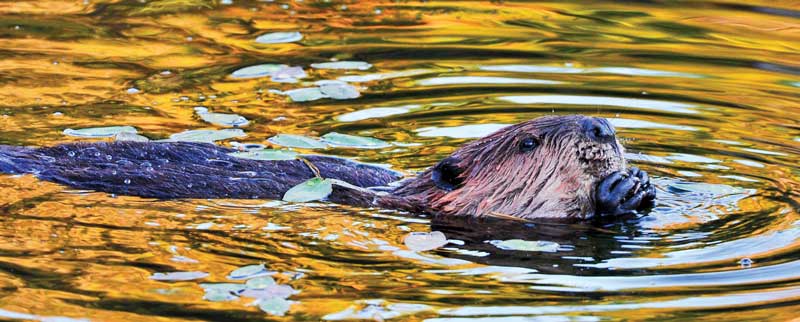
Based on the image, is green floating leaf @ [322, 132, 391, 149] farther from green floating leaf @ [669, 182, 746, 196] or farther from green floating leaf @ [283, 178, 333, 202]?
green floating leaf @ [669, 182, 746, 196]

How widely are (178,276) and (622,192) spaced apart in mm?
2308

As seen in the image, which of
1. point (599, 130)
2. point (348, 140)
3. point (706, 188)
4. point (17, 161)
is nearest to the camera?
point (599, 130)

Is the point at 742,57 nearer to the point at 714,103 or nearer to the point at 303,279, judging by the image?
the point at 714,103

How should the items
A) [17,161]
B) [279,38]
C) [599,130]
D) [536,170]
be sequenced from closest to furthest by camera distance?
[599,130] < [536,170] < [17,161] < [279,38]

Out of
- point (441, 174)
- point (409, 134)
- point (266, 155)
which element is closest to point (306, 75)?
point (409, 134)

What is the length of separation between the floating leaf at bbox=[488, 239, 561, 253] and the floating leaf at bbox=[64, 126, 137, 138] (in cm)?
311

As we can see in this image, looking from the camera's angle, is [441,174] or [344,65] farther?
[344,65]

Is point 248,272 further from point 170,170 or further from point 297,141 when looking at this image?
point 297,141

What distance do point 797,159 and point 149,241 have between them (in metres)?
4.02

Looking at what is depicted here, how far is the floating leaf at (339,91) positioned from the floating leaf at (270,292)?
4.15 m

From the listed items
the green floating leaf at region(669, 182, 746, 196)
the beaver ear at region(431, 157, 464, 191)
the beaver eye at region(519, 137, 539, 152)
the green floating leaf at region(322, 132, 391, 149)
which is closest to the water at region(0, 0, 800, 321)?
the green floating leaf at region(669, 182, 746, 196)

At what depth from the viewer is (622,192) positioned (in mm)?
6715

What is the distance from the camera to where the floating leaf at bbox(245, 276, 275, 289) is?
5.66m

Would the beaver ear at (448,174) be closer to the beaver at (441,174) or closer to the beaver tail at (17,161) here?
the beaver at (441,174)
